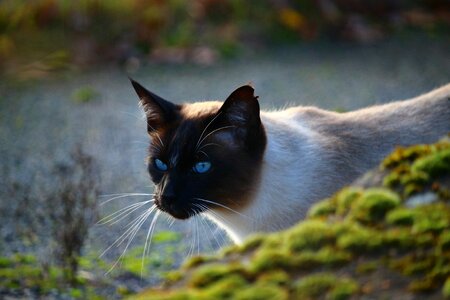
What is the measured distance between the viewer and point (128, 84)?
25.0ft

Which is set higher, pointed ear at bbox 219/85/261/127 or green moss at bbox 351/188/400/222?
pointed ear at bbox 219/85/261/127

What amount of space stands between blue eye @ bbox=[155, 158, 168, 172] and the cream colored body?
0.34m

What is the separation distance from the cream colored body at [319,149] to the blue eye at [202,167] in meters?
0.24

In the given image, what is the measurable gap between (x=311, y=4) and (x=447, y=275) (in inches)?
286

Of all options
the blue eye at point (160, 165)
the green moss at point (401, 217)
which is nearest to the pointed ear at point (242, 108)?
the blue eye at point (160, 165)

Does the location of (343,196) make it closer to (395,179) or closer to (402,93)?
(395,179)

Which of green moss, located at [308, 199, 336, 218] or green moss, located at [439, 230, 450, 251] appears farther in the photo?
green moss, located at [308, 199, 336, 218]

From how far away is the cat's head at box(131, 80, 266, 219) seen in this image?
3.38m

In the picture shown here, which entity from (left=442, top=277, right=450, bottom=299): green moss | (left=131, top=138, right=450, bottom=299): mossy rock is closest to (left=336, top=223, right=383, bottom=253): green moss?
(left=131, top=138, right=450, bottom=299): mossy rock

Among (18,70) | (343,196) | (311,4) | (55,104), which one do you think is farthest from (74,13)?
(343,196)

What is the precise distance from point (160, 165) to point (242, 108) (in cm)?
50

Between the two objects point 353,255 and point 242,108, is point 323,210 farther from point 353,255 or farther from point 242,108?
point 242,108

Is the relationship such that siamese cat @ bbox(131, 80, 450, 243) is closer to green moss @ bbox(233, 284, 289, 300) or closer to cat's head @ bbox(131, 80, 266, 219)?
cat's head @ bbox(131, 80, 266, 219)

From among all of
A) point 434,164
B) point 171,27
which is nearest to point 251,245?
point 434,164
